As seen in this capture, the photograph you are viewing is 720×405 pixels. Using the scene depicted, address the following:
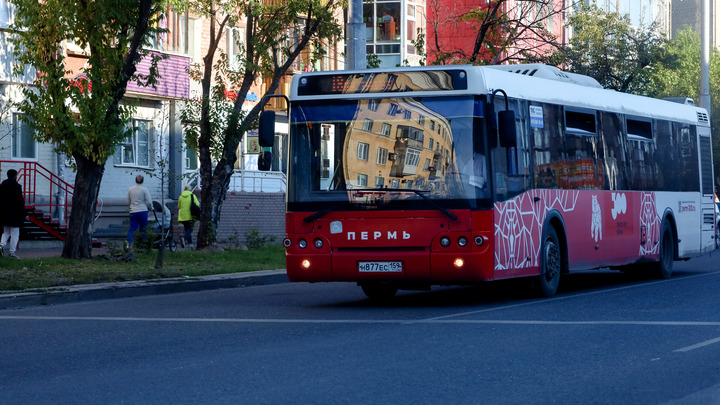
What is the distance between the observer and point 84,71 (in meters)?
22.2

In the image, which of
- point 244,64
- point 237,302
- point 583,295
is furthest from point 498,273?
point 244,64

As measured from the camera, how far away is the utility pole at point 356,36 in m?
23.7

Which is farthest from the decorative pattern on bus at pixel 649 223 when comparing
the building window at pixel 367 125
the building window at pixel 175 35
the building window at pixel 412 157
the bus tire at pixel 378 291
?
the building window at pixel 175 35

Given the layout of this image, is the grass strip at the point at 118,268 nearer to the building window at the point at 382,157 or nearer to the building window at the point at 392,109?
the building window at the point at 382,157

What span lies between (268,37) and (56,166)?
8.62 m

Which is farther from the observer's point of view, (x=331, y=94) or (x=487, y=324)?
(x=331, y=94)

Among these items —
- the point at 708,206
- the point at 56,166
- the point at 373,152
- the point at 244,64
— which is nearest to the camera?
the point at 373,152

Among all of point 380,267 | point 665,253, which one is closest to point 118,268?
point 380,267

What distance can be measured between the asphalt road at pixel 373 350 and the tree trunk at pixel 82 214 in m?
5.66

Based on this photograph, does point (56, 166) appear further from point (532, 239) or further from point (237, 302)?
point (532, 239)

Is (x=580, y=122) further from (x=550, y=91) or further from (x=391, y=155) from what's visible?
(x=391, y=155)

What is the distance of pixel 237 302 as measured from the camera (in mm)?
16781

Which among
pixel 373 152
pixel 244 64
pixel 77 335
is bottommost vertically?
pixel 77 335

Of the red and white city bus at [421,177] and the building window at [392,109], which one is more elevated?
the building window at [392,109]
